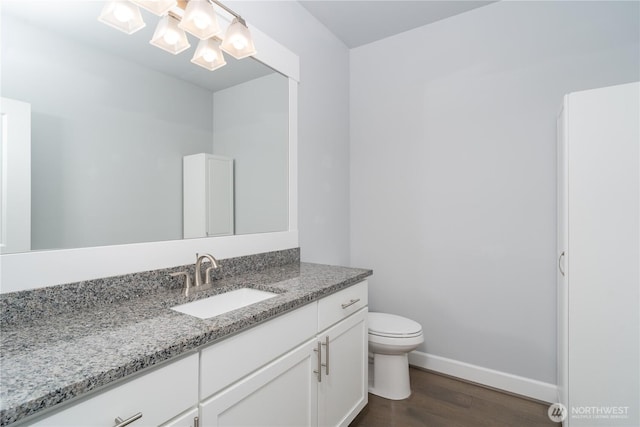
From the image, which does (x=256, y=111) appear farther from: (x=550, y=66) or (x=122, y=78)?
(x=550, y=66)

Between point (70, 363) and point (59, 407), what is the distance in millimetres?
92

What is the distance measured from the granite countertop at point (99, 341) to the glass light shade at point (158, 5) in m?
1.12

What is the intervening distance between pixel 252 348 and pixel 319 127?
172cm

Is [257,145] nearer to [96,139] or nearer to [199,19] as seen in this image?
[199,19]

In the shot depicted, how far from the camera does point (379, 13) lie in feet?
7.34

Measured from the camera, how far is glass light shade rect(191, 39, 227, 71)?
1.50 meters

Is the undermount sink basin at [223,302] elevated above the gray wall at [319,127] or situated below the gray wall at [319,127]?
below

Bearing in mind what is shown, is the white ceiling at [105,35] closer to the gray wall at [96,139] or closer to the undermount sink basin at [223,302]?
the gray wall at [96,139]

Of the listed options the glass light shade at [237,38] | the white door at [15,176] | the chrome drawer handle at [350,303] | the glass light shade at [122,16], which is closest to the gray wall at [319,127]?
the glass light shade at [237,38]

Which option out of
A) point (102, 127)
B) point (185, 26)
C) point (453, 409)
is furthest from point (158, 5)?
point (453, 409)

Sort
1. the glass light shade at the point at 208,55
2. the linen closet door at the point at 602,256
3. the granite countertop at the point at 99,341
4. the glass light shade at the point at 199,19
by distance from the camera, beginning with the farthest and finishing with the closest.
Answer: the glass light shade at the point at 208,55, the linen closet door at the point at 602,256, the glass light shade at the point at 199,19, the granite countertop at the point at 99,341

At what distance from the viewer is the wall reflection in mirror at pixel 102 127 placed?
1025 mm

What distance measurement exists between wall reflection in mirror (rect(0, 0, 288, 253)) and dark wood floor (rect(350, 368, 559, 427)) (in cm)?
139

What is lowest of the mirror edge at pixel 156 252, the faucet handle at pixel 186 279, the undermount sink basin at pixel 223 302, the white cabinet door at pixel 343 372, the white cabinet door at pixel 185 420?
the white cabinet door at pixel 343 372
